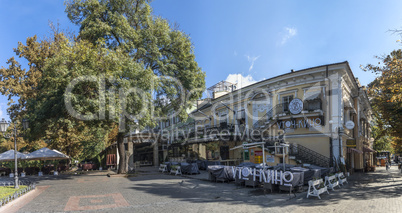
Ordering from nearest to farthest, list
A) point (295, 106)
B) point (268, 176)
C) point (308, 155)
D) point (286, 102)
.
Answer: point (268, 176)
point (308, 155)
point (295, 106)
point (286, 102)

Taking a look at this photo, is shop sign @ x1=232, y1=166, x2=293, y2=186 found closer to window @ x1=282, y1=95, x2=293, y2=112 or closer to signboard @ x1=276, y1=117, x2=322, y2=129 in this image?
signboard @ x1=276, y1=117, x2=322, y2=129

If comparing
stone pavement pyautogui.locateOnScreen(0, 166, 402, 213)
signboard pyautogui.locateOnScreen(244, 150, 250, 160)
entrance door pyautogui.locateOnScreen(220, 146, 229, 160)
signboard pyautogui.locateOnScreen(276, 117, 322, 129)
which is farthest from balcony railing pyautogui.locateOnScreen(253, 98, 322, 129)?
stone pavement pyautogui.locateOnScreen(0, 166, 402, 213)

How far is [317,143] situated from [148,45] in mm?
15308

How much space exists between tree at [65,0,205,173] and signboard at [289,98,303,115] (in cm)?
778

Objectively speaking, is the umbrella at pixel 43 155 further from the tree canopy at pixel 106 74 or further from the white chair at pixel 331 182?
the white chair at pixel 331 182

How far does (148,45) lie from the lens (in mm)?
20422

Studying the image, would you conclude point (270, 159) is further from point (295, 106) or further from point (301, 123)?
point (295, 106)

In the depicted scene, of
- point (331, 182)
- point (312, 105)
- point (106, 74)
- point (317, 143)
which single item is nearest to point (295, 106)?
→ point (312, 105)

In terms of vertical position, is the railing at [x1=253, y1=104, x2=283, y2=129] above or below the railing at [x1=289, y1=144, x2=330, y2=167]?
above

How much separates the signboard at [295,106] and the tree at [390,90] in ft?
15.3

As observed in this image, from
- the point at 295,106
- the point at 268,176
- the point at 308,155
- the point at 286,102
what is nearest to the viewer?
the point at 268,176

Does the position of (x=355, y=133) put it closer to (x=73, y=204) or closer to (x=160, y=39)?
(x=160, y=39)

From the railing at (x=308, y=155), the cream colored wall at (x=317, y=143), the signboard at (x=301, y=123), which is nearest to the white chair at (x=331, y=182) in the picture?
the railing at (x=308, y=155)

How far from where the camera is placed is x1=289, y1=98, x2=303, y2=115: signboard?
20297 millimetres
